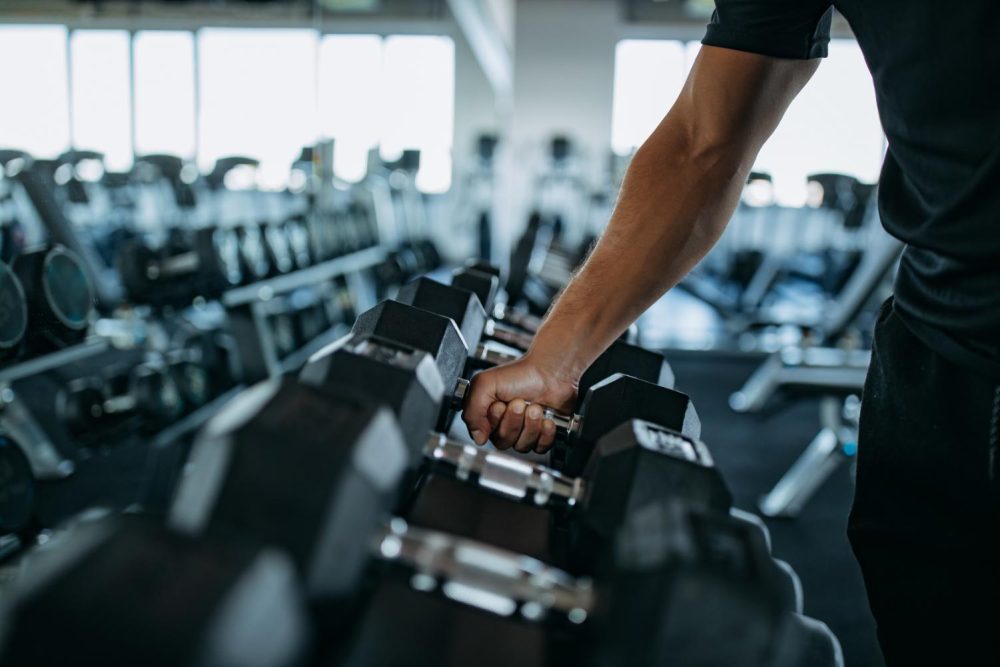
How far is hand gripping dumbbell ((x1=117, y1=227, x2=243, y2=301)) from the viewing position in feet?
8.36

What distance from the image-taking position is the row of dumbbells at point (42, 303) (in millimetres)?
1513

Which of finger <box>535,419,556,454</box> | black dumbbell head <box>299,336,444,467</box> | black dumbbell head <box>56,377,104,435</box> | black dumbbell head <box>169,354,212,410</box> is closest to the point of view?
black dumbbell head <box>299,336,444,467</box>

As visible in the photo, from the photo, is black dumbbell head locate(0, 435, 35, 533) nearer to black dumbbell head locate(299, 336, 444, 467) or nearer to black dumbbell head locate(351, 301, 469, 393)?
black dumbbell head locate(351, 301, 469, 393)

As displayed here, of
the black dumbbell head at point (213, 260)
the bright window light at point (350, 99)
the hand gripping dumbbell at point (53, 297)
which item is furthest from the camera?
the bright window light at point (350, 99)

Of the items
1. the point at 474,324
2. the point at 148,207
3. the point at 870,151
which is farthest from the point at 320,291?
the point at 870,151

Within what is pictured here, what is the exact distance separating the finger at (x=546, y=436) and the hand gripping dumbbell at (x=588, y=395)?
38mm

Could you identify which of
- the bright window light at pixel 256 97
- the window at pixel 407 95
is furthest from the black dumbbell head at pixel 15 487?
the bright window light at pixel 256 97

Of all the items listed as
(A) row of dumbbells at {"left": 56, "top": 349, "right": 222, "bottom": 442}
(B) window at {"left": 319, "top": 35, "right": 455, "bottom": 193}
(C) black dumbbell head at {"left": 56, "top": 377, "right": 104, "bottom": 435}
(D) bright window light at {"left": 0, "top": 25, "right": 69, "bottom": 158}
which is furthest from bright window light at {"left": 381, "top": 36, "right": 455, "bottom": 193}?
(C) black dumbbell head at {"left": 56, "top": 377, "right": 104, "bottom": 435}

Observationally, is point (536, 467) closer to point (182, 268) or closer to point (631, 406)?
point (631, 406)

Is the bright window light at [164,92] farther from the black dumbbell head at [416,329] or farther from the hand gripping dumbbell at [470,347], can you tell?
the black dumbbell head at [416,329]

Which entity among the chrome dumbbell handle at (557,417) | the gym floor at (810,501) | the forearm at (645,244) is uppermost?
the forearm at (645,244)

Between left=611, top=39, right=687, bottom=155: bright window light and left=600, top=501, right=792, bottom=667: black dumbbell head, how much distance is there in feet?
27.5

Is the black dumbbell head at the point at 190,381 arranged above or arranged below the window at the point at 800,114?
below

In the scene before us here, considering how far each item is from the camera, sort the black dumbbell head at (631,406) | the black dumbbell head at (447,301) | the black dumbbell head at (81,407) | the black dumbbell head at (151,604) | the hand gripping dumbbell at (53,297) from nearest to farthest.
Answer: the black dumbbell head at (151,604) < the black dumbbell head at (631,406) < the black dumbbell head at (447,301) < the hand gripping dumbbell at (53,297) < the black dumbbell head at (81,407)
